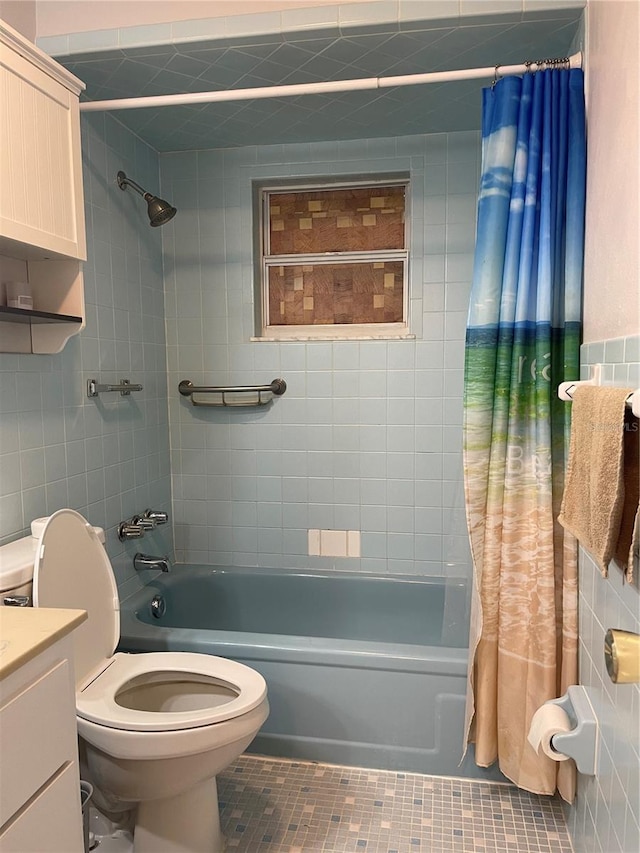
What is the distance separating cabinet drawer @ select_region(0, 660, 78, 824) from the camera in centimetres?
99

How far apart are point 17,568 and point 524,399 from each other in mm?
1428

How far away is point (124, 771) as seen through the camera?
159cm

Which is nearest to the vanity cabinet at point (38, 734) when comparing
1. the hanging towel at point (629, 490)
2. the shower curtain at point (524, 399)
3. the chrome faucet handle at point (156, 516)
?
the hanging towel at point (629, 490)

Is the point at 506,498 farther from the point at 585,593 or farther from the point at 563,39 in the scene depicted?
the point at 563,39

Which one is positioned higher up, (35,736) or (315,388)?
(315,388)

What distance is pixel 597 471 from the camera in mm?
1129

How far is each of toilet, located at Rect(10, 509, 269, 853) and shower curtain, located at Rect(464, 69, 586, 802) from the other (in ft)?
2.42

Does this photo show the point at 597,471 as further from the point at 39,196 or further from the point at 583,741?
the point at 39,196

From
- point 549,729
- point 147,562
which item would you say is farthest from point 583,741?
point 147,562

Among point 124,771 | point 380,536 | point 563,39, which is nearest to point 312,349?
point 380,536

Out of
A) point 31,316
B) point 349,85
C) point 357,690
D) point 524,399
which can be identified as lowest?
point 357,690

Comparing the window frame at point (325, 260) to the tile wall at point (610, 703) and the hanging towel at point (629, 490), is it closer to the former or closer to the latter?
the tile wall at point (610, 703)

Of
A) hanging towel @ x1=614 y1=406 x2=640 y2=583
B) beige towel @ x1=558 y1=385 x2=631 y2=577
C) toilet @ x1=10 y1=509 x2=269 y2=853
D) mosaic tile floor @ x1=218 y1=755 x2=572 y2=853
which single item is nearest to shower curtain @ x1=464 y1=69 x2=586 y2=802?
mosaic tile floor @ x1=218 y1=755 x2=572 y2=853

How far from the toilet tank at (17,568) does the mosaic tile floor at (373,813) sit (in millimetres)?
934
